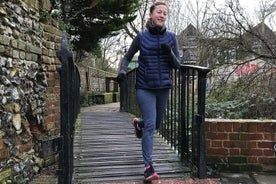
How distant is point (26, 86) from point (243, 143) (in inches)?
91.3

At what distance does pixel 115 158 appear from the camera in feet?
14.6

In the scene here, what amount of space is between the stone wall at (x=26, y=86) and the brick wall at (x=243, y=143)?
174 cm

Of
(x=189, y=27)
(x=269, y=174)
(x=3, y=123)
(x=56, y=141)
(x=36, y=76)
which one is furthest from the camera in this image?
(x=189, y=27)

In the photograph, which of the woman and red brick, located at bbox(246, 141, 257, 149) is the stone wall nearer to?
the woman

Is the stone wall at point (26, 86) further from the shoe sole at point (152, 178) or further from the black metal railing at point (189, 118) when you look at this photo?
the black metal railing at point (189, 118)

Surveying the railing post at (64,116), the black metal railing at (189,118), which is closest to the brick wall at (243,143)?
the black metal railing at (189,118)

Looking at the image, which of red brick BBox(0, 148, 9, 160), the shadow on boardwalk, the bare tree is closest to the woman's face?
the shadow on boardwalk

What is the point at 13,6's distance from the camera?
3.84 m

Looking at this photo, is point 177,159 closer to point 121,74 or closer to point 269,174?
point 269,174

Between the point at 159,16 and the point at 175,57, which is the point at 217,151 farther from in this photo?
the point at 159,16

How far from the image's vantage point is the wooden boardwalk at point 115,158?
376 centimetres

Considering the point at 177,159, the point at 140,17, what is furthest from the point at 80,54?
the point at 177,159

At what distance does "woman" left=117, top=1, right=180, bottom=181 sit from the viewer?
360cm

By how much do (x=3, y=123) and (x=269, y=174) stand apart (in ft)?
8.33
